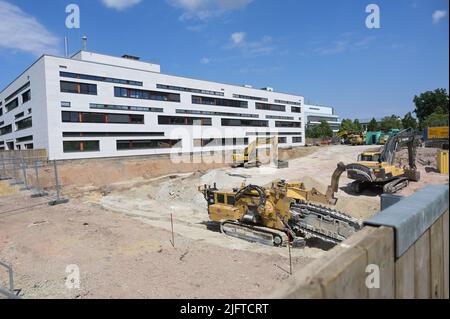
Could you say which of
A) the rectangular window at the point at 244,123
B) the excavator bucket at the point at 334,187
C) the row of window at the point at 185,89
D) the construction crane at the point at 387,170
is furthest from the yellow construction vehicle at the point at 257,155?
the rectangular window at the point at 244,123

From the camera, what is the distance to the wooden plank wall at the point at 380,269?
7.04 ft

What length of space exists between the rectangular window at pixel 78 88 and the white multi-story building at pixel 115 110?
112 millimetres

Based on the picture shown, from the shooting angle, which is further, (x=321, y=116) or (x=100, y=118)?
(x=321, y=116)

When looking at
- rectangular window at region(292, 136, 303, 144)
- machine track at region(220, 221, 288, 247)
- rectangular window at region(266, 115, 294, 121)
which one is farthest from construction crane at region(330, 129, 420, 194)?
rectangular window at region(292, 136, 303, 144)

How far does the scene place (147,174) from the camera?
38219 mm

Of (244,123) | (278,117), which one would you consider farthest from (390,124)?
(244,123)

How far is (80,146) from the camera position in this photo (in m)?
37.7

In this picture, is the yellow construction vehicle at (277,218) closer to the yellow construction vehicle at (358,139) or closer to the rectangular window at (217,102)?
the rectangular window at (217,102)

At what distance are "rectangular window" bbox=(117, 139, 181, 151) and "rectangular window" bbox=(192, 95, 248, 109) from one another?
327 inches

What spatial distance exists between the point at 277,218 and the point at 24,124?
42.9 m

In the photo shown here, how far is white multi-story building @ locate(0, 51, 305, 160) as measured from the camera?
119 ft

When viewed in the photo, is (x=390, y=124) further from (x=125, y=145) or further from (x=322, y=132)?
(x=125, y=145)
